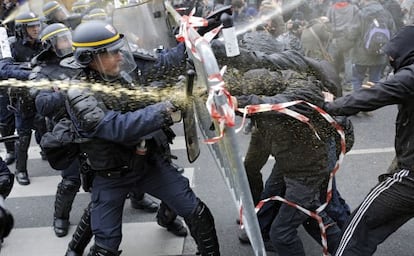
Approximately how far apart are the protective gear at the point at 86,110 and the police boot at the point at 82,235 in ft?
2.57

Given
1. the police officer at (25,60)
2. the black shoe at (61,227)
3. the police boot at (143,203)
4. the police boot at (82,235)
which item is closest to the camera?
the police boot at (82,235)

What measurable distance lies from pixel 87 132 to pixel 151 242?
1500 mm

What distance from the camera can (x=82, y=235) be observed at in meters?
3.46

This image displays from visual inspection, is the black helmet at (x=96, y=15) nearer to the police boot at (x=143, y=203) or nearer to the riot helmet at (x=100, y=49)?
the police boot at (x=143, y=203)

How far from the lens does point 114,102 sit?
312 centimetres

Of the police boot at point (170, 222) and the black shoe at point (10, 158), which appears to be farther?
the black shoe at point (10, 158)

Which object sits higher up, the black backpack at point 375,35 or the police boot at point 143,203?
the black backpack at point 375,35

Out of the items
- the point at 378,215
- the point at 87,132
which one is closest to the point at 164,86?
the point at 87,132

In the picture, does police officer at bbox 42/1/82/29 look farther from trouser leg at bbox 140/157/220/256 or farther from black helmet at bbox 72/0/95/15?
trouser leg at bbox 140/157/220/256

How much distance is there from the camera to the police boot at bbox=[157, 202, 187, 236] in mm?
3975

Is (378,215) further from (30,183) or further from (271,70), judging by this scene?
(30,183)

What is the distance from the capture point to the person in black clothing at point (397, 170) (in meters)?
2.71

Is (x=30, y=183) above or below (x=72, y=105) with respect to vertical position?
below

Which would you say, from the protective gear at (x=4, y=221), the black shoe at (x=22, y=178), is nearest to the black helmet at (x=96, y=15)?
the black shoe at (x=22, y=178)
